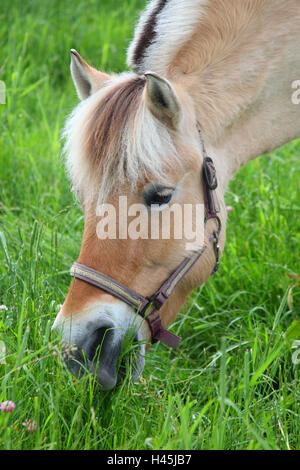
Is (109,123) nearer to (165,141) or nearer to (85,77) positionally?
(165,141)

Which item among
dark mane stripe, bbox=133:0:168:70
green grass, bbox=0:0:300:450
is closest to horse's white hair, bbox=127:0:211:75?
dark mane stripe, bbox=133:0:168:70

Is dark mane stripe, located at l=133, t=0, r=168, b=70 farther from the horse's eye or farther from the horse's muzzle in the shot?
the horse's muzzle

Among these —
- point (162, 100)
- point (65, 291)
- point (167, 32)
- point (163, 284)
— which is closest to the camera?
point (162, 100)

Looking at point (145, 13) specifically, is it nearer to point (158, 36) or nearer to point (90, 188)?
point (158, 36)

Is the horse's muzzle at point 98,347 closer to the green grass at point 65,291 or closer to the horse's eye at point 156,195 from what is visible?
the green grass at point 65,291

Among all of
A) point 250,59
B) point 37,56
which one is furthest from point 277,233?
→ point 37,56

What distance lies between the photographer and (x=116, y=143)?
2.28 m

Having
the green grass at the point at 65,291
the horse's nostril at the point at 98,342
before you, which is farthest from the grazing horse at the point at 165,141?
the green grass at the point at 65,291

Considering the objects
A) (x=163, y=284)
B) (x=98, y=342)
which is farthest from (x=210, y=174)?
(x=98, y=342)

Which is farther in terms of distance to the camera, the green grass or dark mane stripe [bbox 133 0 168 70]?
dark mane stripe [bbox 133 0 168 70]

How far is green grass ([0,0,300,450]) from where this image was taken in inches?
80.0

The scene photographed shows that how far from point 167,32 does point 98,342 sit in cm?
146

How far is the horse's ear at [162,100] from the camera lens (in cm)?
219

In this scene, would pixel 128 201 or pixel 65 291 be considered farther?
pixel 65 291
